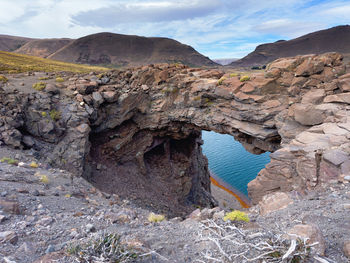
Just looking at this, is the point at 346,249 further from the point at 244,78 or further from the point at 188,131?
the point at 188,131

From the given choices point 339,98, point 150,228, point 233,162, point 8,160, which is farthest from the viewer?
point 233,162

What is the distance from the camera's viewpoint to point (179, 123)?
19594mm

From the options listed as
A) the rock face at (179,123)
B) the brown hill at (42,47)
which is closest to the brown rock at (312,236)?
the rock face at (179,123)

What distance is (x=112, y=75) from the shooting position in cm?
1909

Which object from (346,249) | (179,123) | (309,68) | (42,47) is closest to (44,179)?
(346,249)

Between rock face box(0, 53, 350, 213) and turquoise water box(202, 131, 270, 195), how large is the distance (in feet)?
51.8

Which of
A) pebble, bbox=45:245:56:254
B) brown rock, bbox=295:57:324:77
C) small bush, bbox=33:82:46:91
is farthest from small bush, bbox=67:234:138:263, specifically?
small bush, bbox=33:82:46:91

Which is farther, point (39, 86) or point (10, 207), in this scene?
point (39, 86)

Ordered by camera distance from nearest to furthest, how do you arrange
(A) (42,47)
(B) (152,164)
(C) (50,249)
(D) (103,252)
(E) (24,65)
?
1. (D) (103,252)
2. (C) (50,249)
3. (B) (152,164)
4. (E) (24,65)
5. (A) (42,47)

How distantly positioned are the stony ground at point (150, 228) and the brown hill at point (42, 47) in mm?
126370

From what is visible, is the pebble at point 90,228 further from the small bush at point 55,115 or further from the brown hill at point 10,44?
→ the brown hill at point 10,44

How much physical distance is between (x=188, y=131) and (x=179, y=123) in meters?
1.30

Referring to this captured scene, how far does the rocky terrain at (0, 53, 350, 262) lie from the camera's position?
7066 millimetres

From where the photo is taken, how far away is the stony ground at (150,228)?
3775 millimetres
